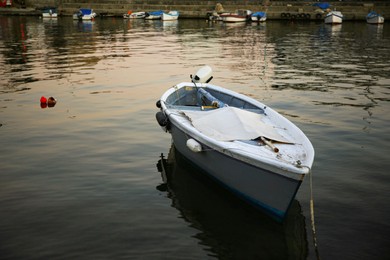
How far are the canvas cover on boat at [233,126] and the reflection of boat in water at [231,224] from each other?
1.32m

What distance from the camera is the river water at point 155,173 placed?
7965 millimetres

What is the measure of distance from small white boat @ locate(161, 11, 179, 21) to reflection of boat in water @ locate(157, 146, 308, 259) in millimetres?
60889

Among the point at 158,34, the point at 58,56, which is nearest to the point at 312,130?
the point at 58,56

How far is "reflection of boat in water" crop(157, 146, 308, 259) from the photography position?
7.79 meters

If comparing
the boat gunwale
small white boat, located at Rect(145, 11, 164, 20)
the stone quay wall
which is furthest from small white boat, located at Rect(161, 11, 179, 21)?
the boat gunwale

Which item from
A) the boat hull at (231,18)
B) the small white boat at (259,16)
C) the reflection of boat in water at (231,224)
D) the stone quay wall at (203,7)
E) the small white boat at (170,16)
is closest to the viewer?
the reflection of boat in water at (231,224)

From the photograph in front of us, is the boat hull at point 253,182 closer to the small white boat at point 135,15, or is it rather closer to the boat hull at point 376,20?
the boat hull at point 376,20

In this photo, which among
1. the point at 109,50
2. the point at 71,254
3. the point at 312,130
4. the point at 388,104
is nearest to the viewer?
the point at 71,254

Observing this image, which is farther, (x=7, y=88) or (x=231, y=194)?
(x=7, y=88)

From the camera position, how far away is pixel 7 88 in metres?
20.9

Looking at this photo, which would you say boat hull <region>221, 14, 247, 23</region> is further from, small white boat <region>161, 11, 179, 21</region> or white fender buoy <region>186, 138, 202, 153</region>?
white fender buoy <region>186, 138, 202, 153</region>

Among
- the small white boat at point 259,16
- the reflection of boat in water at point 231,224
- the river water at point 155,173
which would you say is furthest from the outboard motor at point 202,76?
the small white boat at point 259,16

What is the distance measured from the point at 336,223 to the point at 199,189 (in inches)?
128

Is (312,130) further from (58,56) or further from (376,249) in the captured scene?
(58,56)
